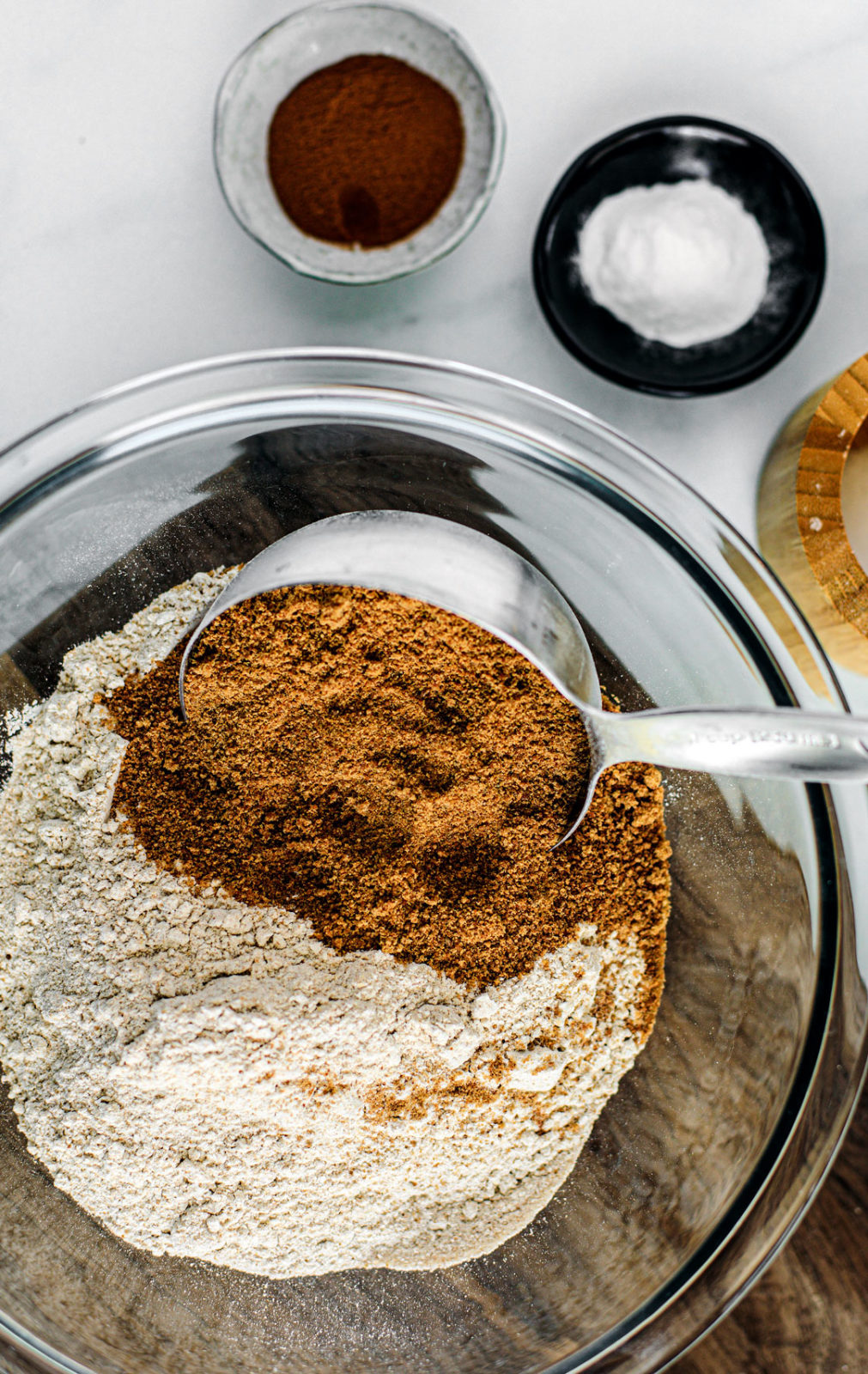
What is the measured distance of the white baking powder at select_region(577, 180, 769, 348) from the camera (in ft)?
2.88

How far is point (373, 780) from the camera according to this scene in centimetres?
79

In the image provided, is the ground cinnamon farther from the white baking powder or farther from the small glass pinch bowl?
the white baking powder

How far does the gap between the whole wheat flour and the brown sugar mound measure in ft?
0.10

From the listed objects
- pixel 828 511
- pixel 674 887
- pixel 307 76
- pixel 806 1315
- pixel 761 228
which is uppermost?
pixel 761 228

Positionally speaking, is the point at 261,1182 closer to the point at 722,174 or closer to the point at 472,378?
the point at 472,378

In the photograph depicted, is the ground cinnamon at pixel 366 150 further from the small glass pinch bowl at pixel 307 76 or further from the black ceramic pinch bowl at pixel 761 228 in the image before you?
the black ceramic pinch bowl at pixel 761 228

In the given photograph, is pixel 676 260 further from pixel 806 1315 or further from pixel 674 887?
pixel 806 1315

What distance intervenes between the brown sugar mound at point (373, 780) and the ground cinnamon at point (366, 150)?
15.7 inches

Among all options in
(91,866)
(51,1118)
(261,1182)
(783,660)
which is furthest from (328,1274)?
(783,660)

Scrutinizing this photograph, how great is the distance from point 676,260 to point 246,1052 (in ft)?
2.76

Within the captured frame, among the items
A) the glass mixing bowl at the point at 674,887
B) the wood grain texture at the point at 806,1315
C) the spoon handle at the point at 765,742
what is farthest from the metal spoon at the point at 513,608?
the wood grain texture at the point at 806,1315

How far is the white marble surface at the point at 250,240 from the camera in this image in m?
0.94

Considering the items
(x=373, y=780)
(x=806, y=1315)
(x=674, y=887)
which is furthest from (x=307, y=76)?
(x=806, y=1315)

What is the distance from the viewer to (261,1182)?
0.81 metres
